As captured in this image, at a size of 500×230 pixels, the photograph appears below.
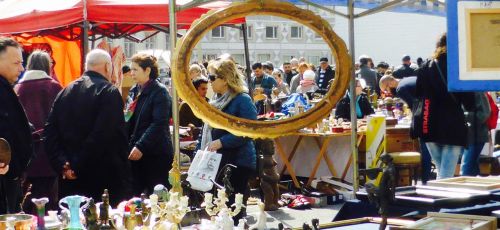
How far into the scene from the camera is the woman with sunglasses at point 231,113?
3.92m

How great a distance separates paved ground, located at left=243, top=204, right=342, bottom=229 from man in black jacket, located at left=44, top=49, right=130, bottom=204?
2079 mm

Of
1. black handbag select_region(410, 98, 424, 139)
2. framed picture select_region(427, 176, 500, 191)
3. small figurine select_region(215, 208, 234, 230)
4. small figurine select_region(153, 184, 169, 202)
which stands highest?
black handbag select_region(410, 98, 424, 139)

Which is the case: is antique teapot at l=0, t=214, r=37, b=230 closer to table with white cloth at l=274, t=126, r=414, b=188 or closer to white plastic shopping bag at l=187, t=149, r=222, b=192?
white plastic shopping bag at l=187, t=149, r=222, b=192

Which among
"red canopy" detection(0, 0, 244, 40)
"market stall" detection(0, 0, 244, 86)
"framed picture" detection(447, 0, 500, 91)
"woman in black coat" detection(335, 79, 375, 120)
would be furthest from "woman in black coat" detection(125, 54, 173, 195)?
"woman in black coat" detection(335, 79, 375, 120)

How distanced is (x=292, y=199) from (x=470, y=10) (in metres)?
4.93

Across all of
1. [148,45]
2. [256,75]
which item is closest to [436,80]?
[256,75]

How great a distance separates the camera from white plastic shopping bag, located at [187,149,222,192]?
13.4 ft

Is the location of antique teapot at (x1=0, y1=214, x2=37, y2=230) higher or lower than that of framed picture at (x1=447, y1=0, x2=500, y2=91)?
lower

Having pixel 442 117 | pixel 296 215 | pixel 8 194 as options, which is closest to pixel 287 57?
pixel 296 215

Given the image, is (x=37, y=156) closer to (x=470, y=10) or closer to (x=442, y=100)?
(x=442, y=100)

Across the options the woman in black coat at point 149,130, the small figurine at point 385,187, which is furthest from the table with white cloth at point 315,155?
the small figurine at point 385,187

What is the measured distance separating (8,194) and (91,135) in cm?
76

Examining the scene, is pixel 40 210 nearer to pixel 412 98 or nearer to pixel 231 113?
pixel 231 113

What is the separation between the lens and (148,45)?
15852 mm
